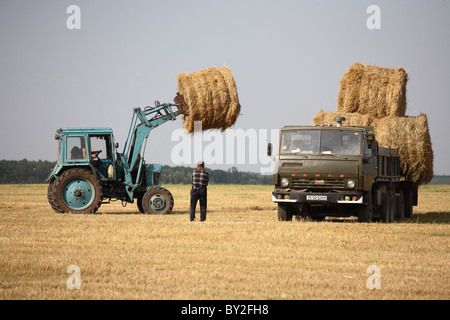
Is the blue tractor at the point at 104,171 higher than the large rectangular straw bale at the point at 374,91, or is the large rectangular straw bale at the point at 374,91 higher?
the large rectangular straw bale at the point at 374,91

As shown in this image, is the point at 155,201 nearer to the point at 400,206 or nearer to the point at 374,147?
the point at 374,147

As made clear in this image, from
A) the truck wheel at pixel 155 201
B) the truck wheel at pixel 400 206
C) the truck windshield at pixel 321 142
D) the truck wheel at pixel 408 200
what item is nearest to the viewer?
the truck windshield at pixel 321 142

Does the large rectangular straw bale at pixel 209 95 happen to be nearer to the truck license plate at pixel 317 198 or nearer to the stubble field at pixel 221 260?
the truck license plate at pixel 317 198

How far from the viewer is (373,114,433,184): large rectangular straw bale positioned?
20359 mm

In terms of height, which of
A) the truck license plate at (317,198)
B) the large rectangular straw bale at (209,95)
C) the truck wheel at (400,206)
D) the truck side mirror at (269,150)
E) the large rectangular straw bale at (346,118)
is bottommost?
the truck wheel at (400,206)

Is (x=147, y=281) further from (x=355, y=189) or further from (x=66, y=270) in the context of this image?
(x=355, y=189)

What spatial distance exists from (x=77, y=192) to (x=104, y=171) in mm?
1195

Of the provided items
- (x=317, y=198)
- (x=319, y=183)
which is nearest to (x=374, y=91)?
(x=319, y=183)

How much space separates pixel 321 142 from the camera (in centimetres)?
1795

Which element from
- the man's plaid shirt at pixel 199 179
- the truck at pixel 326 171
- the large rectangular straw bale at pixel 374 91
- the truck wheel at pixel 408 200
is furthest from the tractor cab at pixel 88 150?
the truck wheel at pixel 408 200

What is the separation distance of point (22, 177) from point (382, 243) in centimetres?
6798

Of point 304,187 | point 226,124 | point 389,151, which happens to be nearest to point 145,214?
point 226,124

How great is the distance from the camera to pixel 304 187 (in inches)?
699

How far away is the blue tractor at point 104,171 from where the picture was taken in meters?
20.9
